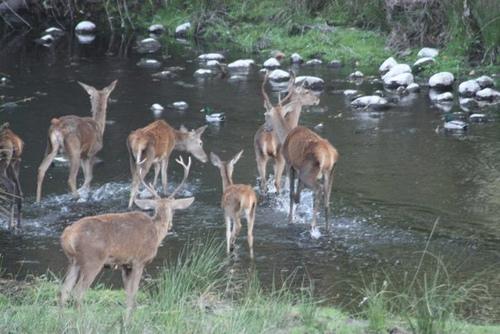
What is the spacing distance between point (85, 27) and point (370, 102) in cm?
1066

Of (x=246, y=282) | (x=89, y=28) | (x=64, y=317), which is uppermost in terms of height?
(x=64, y=317)

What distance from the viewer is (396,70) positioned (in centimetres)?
2067

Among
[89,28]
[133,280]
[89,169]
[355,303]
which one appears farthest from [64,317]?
[89,28]

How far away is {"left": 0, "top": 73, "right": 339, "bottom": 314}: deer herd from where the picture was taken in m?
9.16

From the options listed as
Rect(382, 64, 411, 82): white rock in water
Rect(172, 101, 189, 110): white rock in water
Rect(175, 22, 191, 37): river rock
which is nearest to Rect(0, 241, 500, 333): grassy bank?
Rect(172, 101, 189, 110): white rock in water

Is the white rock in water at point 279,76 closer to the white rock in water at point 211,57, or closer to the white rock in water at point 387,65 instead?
the white rock in water at point 387,65

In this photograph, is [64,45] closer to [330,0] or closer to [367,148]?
[330,0]

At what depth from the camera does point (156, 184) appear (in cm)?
1455

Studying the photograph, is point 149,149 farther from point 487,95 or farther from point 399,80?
point 399,80

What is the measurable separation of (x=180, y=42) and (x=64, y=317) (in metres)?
18.5

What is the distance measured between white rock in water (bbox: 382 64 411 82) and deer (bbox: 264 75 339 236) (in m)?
7.45

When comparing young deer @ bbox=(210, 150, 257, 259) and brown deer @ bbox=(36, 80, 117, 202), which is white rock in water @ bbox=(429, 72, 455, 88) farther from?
young deer @ bbox=(210, 150, 257, 259)

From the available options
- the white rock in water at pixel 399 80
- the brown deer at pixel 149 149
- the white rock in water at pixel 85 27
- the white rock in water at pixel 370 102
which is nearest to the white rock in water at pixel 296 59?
the white rock in water at pixel 399 80

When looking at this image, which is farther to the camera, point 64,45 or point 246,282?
point 64,45
